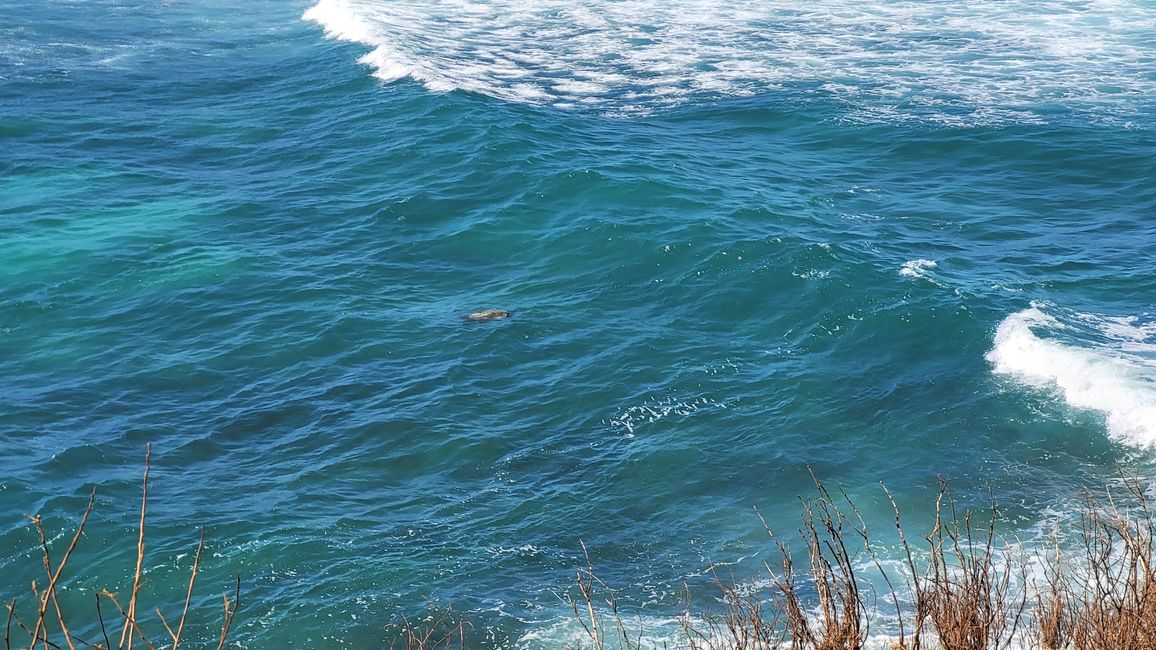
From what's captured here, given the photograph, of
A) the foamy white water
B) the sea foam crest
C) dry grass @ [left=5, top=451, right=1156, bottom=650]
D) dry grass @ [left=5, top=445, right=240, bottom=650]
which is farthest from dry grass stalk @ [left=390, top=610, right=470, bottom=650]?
the foamy white water

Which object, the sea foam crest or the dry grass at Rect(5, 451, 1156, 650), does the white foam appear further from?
the dry grass at Rect(5, 451, 1156, 650)

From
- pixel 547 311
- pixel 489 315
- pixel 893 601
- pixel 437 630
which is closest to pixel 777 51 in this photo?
pixel 547 311

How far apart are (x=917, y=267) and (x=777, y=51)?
20.7 metres

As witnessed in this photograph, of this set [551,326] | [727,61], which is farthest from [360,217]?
[727,61]

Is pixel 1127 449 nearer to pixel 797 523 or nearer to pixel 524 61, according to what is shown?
pixel 797 523

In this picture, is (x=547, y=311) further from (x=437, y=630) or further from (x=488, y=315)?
(x=437, y=630)

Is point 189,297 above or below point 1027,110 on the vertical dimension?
below

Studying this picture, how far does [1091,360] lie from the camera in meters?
20.6

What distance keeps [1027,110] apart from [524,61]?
58.0 feet

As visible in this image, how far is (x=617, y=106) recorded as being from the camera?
37.1 meters

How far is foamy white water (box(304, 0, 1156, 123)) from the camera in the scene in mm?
37500

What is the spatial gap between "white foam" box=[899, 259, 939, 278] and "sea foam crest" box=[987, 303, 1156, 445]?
8.22 feet

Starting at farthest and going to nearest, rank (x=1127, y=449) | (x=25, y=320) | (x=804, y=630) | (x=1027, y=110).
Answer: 1. (x=1027, y=110)
2. (x=25, y=320)
3. (x=1127, y=449)
4. (x=804, y=630)

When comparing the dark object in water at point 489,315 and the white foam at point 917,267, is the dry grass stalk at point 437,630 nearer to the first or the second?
the dark object in water at point 489,315
